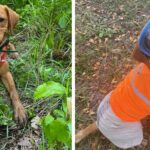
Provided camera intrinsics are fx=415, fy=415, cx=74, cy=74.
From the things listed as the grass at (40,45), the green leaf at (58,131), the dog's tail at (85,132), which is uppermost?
the grass at (40,45)

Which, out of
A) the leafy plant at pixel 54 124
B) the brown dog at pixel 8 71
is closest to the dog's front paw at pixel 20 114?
the brown dog at pixel 8 71

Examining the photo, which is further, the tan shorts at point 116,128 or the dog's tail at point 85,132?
the dog's tail at point 85,132

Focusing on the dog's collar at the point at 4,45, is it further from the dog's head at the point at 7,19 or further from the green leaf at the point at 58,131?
the green leaf at the point at 58,131

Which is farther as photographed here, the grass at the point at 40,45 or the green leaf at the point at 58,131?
the grass at the point at 40,45

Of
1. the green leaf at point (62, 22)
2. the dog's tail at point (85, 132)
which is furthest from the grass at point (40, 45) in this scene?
the dog's tail at point (85, 132)

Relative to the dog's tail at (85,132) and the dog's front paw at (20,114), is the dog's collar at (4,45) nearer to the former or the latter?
the dog's front paw at (20,114)

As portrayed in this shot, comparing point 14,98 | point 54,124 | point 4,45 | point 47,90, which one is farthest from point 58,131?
point 4,45

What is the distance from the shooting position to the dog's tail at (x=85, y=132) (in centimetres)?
140

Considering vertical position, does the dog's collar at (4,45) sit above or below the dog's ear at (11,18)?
below

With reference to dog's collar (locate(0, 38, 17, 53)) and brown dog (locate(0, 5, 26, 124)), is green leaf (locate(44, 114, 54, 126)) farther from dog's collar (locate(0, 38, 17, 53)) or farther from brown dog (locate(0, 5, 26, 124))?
dog's collar (locate(0, 38, 17, 53))

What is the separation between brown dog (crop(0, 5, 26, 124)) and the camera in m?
1.41

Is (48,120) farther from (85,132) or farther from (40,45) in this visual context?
(40,45)

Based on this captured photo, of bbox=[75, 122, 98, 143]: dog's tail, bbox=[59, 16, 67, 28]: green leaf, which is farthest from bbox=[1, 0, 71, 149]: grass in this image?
bbox=[75, 122, 98, 143]: dog's tail

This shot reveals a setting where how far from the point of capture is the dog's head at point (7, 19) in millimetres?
1406
